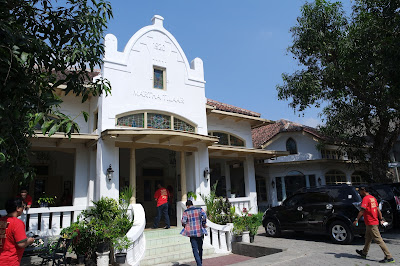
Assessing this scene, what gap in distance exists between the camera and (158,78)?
12195 millimetres

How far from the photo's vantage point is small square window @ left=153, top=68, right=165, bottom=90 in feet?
39.6

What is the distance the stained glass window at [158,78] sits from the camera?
12086 mm

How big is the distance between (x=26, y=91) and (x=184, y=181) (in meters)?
8.22

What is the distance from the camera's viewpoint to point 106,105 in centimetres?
1047

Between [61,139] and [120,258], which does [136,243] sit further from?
[61,139]

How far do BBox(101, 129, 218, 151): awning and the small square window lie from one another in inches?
92.0

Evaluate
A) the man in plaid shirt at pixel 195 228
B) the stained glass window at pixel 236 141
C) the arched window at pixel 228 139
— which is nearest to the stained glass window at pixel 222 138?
the arched window at pixel 228 139

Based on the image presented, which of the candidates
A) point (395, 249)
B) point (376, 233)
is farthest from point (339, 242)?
point (376, 233)

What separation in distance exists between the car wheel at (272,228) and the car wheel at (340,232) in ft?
7.10

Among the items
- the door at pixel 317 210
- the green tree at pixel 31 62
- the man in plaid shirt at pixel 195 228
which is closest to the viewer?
the green tree at pixel 31 62

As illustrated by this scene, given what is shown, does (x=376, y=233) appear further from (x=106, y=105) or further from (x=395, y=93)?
(x=106, y=105)

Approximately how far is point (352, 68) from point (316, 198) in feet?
18.0

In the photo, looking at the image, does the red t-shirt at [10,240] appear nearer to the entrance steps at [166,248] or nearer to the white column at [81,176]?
the entrance steps at [166,248]

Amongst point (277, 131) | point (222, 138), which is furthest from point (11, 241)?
point (277, 131)
